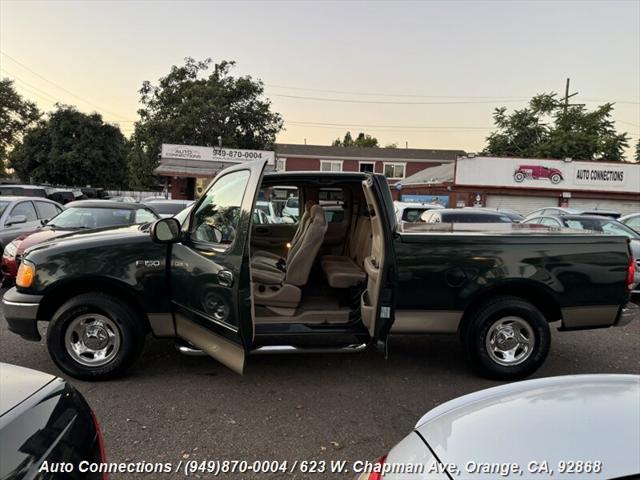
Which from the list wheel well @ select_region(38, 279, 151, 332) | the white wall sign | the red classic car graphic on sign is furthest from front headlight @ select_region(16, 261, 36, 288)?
the red classic car graphic on sign

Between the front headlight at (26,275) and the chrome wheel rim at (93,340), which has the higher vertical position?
the front headlight at (26,275)

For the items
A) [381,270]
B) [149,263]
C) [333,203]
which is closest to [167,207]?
[333,203]

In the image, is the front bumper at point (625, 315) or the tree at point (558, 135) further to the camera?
the tree at point (558, 135)

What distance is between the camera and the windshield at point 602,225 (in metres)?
9.25

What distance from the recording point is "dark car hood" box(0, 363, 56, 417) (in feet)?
5.60

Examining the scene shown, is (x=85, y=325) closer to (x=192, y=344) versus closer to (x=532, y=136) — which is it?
(x=192, y=344)

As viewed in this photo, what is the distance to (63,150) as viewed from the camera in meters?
37.8

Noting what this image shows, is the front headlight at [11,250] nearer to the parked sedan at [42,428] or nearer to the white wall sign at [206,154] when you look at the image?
the parked sedan at [42,428]

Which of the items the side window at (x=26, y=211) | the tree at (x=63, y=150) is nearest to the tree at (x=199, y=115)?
the tree at (x=63, y=150)

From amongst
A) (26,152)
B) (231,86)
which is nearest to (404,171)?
(231,86)

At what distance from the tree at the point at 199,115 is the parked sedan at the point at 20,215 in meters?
30.5

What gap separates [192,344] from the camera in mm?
3934

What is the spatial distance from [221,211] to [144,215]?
5.31 meters

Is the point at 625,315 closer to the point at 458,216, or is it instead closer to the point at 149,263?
the point at 149,263
